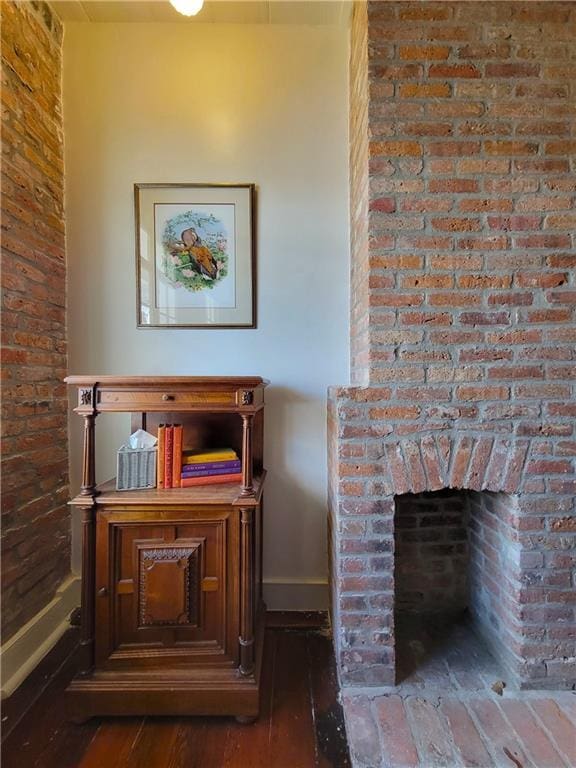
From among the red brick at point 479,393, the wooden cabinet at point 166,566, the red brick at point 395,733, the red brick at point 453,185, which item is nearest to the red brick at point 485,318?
the red brick at point 479,393

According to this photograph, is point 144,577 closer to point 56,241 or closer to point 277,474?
point 277,474

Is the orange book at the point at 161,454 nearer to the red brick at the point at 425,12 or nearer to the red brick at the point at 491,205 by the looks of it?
the red brick at the point at 491,205

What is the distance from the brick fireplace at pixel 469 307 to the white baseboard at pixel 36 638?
134cm

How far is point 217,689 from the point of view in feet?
4.24

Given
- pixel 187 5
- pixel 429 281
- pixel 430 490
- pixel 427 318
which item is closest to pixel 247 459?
pixel 430 490

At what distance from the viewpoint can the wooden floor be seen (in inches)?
45.4

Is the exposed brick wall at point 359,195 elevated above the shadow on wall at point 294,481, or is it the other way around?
the exposed brick wall at point 359,195

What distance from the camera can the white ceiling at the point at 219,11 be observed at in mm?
1733

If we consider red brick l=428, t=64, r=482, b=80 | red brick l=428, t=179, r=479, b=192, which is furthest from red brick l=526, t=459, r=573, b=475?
red brick l=428, t=64, r=482, b=80

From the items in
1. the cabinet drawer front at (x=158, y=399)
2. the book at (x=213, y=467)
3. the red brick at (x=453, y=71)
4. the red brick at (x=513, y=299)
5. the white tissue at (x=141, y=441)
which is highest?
the red brick at (x=453, y=71)

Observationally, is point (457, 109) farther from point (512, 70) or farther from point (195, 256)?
point (195, 256)

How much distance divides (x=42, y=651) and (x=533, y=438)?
228 cm

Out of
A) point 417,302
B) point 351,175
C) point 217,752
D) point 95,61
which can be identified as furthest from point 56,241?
point 217,752

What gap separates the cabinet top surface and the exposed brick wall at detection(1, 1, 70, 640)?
1.56 ft
